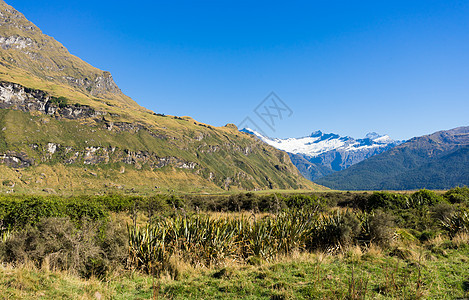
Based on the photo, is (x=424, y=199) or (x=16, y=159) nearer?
(x=424, y=199)

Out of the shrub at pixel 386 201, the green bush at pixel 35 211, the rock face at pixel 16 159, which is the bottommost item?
the shrub at pixel 386 201

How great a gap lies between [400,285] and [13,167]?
19732 centimetres

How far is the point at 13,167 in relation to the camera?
148875 millimetres

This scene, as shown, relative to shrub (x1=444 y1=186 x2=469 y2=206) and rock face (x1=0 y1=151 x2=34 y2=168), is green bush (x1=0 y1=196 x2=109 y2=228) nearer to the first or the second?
shrub (x1=444 y1=186 x2=469 y2=206)

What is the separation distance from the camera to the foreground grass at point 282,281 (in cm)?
535

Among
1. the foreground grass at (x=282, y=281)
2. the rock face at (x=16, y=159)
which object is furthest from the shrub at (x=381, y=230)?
the rock face at (x=16, y=159)

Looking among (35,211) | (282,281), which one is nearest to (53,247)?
(35,211)

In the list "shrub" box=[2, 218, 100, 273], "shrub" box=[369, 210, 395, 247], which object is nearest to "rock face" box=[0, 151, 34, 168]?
"shrub" box=[2, 218, 100, 273]

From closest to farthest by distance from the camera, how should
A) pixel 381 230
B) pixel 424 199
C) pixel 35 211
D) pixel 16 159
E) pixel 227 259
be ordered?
pixel 227 259 → pixel 381 230 → pixel 35 211 → pixel 424 199 → pixel 16 159

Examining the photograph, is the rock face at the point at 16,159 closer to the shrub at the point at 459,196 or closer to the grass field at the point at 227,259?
the grass field at the point at 227,259

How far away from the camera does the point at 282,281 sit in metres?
6.17

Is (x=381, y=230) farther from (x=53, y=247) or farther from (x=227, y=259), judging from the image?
(x=53, y=247)

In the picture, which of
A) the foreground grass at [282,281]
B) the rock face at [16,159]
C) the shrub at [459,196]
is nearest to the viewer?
the foreground grass at [282,281]

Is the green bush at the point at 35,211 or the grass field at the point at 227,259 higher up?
the green bush at the point at 35,211
